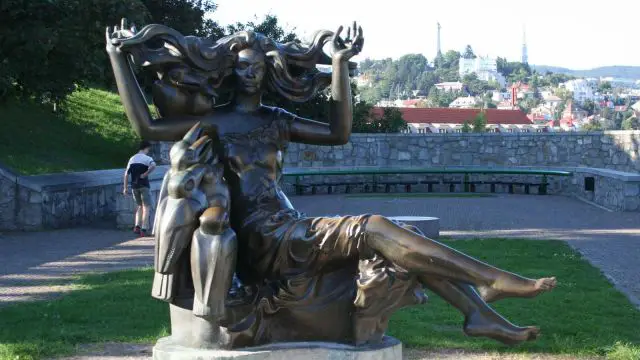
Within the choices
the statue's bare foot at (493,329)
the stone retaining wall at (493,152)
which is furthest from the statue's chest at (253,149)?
the stone retaining wall at (493,152)

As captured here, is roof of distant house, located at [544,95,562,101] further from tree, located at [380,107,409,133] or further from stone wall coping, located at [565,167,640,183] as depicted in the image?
stone wall coping, located at [565,167,640,183]

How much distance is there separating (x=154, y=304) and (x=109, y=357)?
2.10m

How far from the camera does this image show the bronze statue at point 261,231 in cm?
523

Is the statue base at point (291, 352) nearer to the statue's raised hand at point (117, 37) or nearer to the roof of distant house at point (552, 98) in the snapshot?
the statue's raised hand at point (117, 37)

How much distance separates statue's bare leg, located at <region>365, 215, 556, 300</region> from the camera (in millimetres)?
5195

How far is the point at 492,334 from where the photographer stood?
5.37 metres

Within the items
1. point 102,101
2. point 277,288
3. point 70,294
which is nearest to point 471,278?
point 277,288

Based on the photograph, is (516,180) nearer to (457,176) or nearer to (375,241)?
(457,176)

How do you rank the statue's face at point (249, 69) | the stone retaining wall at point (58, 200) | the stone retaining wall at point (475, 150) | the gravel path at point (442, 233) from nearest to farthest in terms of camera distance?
the statue's face at point (249, 69) < the gravel path at point (442, 233) < the stone retaining wall at point (58, 200) < the stone retaining wall at point (475, 150)

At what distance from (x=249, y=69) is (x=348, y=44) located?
563mm

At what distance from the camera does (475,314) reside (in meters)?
5.36

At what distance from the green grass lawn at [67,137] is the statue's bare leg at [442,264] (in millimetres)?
16351

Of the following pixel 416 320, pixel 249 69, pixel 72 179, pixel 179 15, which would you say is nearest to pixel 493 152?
pixel 179 15

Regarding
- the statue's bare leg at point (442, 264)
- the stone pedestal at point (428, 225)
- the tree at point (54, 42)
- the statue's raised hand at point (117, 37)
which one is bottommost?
the stone pedestal at point (428, 225)
